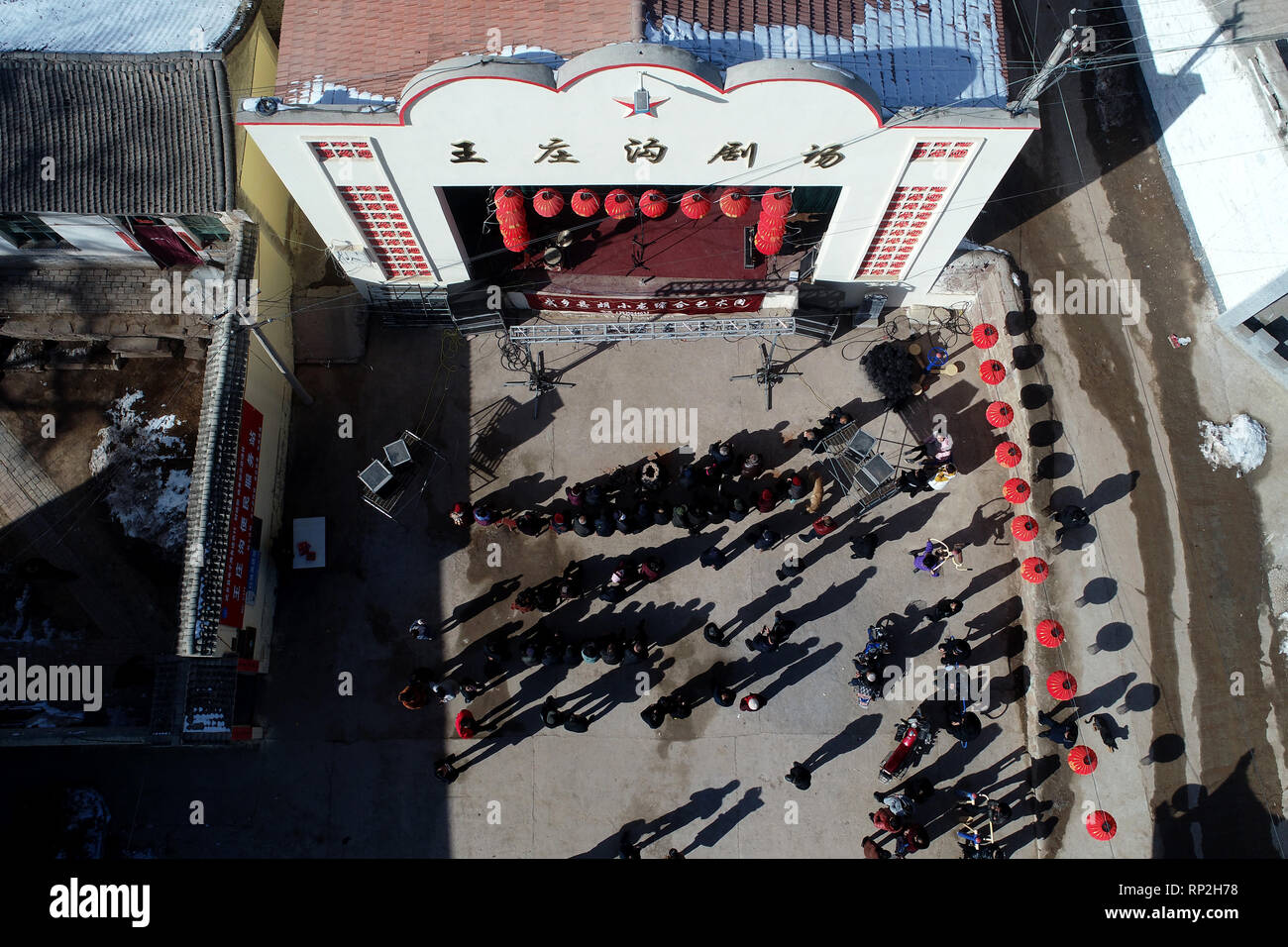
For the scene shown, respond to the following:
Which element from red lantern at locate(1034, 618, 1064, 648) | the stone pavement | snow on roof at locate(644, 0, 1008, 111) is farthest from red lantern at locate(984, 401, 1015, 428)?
the stone pavement

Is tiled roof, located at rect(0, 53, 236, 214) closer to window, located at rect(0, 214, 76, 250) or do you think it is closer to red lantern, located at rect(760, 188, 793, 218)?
window, located at rect(0, 214, 76, 250)

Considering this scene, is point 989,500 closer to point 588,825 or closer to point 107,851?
point 588,825

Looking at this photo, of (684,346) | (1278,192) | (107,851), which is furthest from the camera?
(684,346)

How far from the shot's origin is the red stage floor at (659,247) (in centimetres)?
2352

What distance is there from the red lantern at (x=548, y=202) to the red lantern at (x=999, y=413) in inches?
529

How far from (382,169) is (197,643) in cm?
1271

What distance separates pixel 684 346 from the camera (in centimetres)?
2473

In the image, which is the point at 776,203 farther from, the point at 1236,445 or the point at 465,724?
the point at 465,724

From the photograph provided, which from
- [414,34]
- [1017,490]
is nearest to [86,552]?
[414,34]

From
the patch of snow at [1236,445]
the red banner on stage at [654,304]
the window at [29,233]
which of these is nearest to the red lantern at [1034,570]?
the patch of snow at [1236,445]

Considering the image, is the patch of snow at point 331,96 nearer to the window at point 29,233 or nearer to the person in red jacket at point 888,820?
the window at point 29,233

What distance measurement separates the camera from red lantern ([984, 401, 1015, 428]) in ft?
71.4

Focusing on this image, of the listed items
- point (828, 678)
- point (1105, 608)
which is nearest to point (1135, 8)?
point (1105, 608)

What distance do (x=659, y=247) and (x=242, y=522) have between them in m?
14.6
